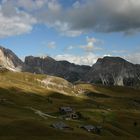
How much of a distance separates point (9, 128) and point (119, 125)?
6166 cm

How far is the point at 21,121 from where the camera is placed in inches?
3834

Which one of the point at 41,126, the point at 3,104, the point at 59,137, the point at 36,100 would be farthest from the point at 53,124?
the point at 36,100

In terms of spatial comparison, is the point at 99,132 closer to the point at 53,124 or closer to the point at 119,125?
the point at 53,124

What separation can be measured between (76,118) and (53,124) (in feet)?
128

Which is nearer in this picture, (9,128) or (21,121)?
(9,128)

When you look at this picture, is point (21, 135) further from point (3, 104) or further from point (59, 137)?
point (3, 104)

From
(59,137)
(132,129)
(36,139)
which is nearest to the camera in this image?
(36,139)

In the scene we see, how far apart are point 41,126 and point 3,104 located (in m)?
53.3

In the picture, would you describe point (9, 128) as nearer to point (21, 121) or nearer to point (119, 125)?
point (21, 121)

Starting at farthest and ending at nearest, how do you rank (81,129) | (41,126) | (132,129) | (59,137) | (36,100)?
(36,100) < (132,129) < (81,129) < (41,126) < (59,137)

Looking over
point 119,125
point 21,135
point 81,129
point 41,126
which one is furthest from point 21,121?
point 119,125

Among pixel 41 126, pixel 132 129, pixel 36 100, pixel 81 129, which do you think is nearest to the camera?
pixel 41 126

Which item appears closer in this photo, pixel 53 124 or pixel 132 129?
pixel 53 124

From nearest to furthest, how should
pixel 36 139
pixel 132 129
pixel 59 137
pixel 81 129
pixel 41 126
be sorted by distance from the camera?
1. pixel 36 139
2. pixel 59 137
3. pixel 41 126
4. pixel 81 129
5. pixel 132 129
